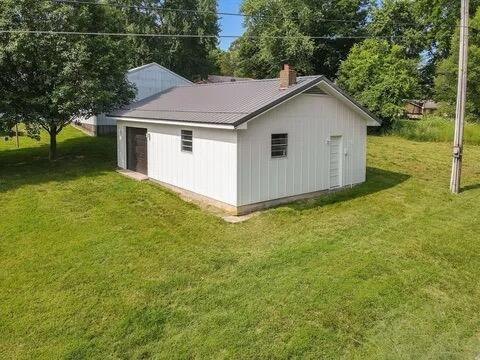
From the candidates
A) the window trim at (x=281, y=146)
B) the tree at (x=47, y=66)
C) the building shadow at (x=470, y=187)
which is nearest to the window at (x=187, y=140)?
the window trim at (x=281, y=146)

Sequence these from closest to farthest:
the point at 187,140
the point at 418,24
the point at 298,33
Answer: the point at 187,140
the point at 298,33
the point at 418,24

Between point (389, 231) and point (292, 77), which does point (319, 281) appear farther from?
point (292, 77)

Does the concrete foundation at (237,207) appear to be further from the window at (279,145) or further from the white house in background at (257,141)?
the window at (279,145)

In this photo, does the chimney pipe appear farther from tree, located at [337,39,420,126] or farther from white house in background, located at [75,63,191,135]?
tree, located at [337,39,420,126]

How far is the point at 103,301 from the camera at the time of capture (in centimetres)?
705

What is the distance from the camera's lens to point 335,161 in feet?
47.4

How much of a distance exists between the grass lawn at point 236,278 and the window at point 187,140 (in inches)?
63.6

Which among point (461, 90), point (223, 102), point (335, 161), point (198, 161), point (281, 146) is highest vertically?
point (461, 90)

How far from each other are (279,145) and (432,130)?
21.9 metres

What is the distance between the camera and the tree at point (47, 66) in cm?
1580

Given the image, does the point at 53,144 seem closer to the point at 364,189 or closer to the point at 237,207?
the point at 237,207

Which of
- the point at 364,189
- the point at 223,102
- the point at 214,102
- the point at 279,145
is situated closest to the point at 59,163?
the point at 214,102

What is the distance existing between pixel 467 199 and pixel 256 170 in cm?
716

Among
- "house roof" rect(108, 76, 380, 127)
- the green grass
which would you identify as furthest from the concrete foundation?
the green grass
